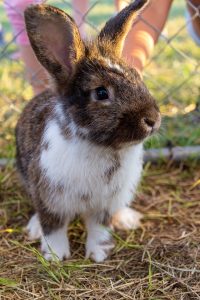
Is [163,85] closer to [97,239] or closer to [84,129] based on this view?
[97,239]

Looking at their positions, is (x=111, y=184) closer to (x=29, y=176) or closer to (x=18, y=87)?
(x=29, y=176)

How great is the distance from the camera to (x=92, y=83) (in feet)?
7.43

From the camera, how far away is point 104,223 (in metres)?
2.68

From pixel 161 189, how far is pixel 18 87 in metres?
1.65

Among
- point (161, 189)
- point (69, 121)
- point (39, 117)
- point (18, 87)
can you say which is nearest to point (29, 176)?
point (39, 117)

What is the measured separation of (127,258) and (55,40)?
3.33ft

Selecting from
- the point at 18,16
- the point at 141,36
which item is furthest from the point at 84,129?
the point at 18,16

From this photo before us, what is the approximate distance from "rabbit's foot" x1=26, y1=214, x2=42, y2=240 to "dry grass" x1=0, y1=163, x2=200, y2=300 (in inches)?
1.4

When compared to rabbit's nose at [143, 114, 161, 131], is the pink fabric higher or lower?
lower

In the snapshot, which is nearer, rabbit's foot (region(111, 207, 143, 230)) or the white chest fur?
the white chest fur

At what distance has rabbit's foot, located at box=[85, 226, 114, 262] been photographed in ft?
8.50

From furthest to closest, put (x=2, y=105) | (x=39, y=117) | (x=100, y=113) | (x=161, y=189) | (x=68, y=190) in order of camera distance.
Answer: (x=2, y=105)
(x=161, y=189)
(x=39, y=117)
(x=68, y=190)
(x=100, y=113)

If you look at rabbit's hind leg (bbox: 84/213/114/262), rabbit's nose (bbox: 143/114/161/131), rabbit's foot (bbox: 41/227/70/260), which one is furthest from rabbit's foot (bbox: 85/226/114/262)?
rabbit's nose (bbox: 143/114/161/131)

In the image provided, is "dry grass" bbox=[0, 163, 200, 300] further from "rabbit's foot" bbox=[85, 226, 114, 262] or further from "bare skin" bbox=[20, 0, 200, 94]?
"bare skin" bbox=[20, 0, 200, 94]
